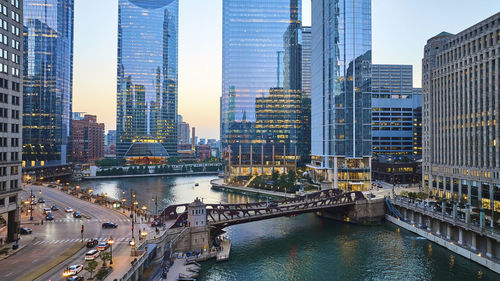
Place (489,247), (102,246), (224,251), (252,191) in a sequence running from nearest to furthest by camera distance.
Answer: (102,246)
(489,247)
(224,251)
(252,191)

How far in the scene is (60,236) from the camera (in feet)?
202

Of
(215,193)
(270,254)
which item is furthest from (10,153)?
(215,193)

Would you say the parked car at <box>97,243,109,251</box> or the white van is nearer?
the white van

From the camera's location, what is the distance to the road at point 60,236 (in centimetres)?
4453

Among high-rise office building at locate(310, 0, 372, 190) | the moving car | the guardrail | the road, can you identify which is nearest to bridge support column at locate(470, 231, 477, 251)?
the guardrail

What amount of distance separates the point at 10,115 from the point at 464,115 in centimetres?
11574

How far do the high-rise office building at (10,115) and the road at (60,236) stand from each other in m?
7.07

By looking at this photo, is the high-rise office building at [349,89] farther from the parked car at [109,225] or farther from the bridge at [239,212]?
the parked car at [109,225]

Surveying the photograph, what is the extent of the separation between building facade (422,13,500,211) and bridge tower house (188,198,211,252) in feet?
243

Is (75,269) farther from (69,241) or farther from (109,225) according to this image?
(109,225)

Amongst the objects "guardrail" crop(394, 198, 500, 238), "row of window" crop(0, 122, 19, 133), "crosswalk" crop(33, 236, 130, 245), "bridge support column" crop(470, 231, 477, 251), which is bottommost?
"bridge support column" crop(470, 231, 477, 251)

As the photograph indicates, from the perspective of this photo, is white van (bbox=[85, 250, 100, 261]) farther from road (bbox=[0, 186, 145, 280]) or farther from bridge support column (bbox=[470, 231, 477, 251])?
bridge support column (bbox=[470, 231, 477, 251])

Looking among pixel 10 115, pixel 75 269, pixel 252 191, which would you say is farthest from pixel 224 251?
pixel 252 191

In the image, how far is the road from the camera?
1753 inches
